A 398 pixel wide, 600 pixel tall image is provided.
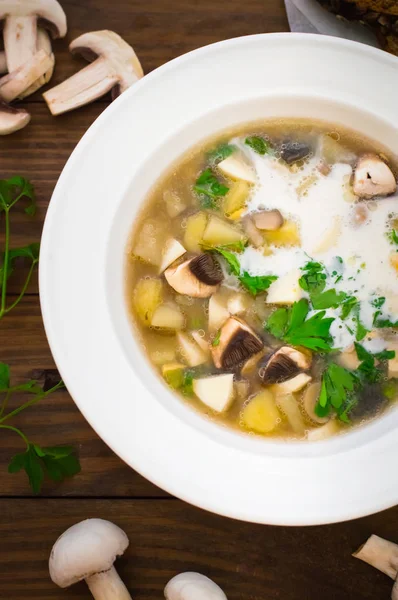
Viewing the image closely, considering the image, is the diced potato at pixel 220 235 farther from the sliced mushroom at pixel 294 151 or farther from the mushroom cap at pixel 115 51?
the mushroom cap at pixel 115 51

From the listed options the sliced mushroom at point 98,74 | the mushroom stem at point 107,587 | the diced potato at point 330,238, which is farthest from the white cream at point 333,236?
the mushroom stem at point 107,587

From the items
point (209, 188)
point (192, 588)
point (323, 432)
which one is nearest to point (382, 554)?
point (323, 432)

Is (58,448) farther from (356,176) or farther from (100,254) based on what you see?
(356,176)

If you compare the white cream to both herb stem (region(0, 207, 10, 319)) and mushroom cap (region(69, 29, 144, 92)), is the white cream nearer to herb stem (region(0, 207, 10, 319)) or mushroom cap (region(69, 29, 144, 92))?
mushroom cap (region(69, 29, 144, 92))

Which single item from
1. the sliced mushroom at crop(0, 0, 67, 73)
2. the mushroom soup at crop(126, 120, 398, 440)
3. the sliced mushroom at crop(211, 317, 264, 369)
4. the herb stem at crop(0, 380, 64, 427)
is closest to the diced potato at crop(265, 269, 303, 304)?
the mushroom soup at crop(126, 120, 398, 440)

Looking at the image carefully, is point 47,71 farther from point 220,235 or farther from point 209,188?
point 220,235

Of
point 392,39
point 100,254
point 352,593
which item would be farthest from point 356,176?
point 352,593
